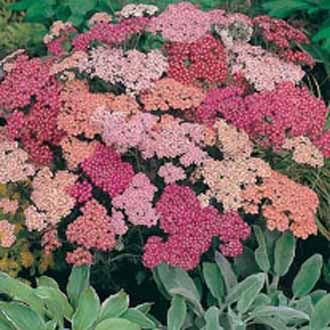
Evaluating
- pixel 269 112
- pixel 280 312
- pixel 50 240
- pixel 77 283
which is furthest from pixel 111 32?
pixel 280 312

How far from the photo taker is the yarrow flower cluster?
2381mm

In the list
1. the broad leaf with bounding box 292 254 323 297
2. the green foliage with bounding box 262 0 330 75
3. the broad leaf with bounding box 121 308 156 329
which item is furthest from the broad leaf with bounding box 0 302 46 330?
the green foliage with bounding box 262 0 330 75

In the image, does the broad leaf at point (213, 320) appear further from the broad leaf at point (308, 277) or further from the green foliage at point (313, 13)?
the green foliage at point (313, 13)

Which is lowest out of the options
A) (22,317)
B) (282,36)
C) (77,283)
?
(77,283)

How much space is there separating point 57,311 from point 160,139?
22.3 inches

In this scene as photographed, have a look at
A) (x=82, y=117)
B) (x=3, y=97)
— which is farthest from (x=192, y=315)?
(x=3, y=97)

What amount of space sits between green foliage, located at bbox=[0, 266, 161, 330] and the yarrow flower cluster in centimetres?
16

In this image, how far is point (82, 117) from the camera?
8.12 ft

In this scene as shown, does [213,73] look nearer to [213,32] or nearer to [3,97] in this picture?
[213,32]

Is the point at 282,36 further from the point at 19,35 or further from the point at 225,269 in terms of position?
the point at 19,35

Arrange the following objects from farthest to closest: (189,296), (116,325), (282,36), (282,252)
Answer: (282,36), (282,252), (189,296), (116,325)

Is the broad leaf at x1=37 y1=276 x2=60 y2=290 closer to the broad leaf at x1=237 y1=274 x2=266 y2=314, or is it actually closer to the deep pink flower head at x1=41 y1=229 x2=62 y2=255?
the deep pink flower head at x1=41 y1=229 x2=62 y2=255

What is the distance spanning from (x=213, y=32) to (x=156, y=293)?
0.90 m

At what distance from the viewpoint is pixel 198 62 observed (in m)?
2.62
